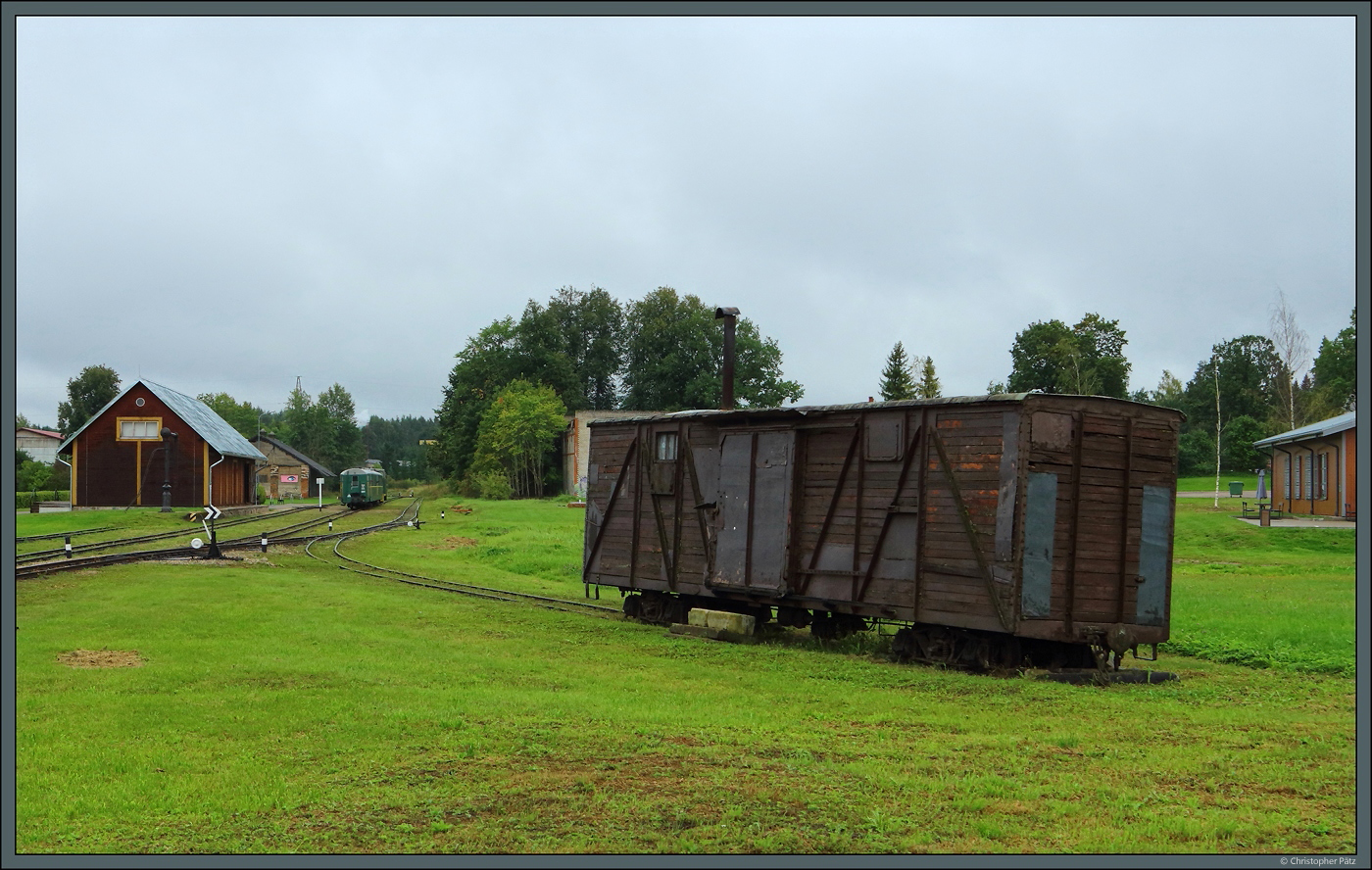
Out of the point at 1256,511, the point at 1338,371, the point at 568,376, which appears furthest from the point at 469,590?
the point at 1338,371

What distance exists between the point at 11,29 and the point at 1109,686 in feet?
41.6

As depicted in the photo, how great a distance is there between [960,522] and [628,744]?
21.1 ft

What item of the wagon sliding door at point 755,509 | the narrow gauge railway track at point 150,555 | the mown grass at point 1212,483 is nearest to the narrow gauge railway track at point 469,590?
the narrow gauge railway track at point 150,555

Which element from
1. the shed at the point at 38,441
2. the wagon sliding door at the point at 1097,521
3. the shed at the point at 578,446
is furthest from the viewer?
the shed at the point at 38,441

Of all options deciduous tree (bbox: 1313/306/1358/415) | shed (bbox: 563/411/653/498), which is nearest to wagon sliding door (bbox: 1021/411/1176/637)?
shed (bbox: 563/411/653/498)

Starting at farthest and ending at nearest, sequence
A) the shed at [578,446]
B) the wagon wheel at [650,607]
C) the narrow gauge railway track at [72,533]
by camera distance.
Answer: the shed at [578,446] < the narrow gauge railway track at [72,533] < the wagon wheel at [650,607]

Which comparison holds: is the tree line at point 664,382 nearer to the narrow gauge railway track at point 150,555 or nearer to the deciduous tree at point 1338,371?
the deciduous tree at point 1338,371

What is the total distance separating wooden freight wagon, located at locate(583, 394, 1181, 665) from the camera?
12.8 m

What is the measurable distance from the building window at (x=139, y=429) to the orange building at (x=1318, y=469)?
166ft

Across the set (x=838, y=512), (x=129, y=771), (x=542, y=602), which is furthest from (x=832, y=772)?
(x=542, y=602)

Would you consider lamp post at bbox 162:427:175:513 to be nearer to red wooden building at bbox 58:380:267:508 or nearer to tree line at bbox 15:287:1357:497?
red wooden building at bbox 58:380:267:508

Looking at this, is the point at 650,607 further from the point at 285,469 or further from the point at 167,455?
the point at 285,469

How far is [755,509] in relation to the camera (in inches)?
634

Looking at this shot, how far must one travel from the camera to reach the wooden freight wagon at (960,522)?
504 inches
